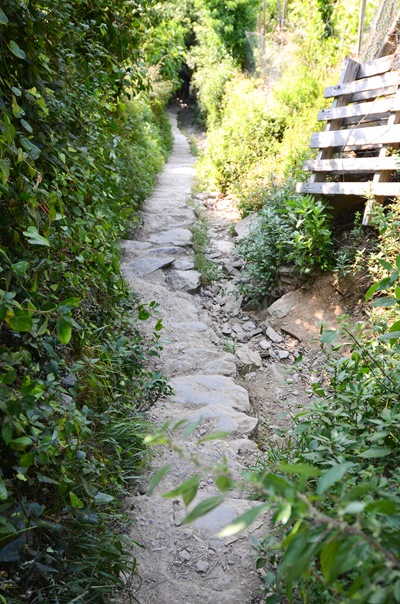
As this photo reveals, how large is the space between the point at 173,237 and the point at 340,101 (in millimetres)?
2848

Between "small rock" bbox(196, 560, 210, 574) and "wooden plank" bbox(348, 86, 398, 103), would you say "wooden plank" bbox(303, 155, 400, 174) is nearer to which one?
"wooden plank" bbox(348, 86, 398, 103)

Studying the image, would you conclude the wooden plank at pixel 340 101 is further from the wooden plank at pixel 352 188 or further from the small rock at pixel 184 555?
the small rock at pixel 184 555

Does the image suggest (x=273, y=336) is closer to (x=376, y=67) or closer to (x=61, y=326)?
(x=376, y=67)

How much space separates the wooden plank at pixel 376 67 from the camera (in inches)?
179

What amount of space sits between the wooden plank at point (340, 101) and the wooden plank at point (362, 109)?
100 millimetres

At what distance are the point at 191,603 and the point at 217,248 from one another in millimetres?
5666

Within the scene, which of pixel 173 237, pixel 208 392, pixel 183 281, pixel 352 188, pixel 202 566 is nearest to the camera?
pixel 202 566

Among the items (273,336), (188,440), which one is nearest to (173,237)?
(273,336)

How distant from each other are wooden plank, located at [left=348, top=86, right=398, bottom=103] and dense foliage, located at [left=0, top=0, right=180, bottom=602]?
256 centimetres

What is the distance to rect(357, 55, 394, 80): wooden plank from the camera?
14.9ft

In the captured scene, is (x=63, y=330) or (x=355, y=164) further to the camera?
(x=355, y=164)

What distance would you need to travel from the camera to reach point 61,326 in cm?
139

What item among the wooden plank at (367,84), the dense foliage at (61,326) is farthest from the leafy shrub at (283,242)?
the dense foliage at (61,326)

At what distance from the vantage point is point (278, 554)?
195 cm
